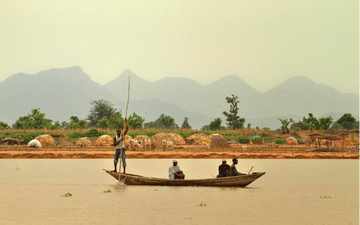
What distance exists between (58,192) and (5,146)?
2734 centimetres

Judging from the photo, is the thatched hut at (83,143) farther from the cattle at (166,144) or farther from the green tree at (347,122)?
the green tree at (347,122)

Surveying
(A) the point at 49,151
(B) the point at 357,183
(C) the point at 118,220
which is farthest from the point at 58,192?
(A) the point at 49,151

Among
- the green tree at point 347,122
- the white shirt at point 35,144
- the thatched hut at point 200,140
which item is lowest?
the white shirt at point 35,144

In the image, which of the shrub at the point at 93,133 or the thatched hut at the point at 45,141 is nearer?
the thatched hut at the point at 45,141

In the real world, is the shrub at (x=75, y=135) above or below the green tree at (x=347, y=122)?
below

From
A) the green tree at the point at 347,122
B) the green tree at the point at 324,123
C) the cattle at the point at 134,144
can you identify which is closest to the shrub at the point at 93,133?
the cattle at the point at 134,144

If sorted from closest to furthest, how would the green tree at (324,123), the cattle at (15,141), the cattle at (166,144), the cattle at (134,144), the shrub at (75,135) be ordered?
1. the cattle at (134,144)
2. the cattle at (166,144)
3. the cattle at (15,141)
4. the shrub at (75,135)
5. the green tree at (324,123)

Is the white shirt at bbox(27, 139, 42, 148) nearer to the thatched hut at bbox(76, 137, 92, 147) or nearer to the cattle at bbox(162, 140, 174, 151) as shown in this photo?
the thatched hut at bbox(76, 137, 92, 147)

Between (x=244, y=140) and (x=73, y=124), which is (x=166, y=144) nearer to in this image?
(x=244, y=140)

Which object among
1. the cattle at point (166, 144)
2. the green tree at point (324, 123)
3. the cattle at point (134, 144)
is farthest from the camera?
the green tree at point (324, 123)

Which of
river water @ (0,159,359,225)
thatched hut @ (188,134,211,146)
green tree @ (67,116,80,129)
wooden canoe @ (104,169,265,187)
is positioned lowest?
river water @ (0,159,359,225)

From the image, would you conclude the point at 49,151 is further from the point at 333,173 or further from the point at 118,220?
the point at 118,220

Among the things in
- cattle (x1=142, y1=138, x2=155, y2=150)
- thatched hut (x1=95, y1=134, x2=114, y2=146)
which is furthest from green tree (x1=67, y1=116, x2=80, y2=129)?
cattle (x1=142, y1=138, x2=155, y2=150)

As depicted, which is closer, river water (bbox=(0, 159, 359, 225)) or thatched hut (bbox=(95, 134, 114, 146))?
river water (bbox=(0, 159, 359, 225))
